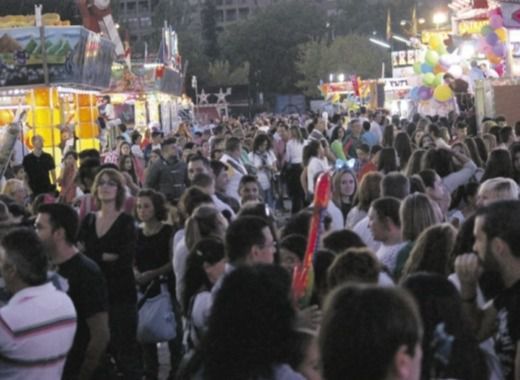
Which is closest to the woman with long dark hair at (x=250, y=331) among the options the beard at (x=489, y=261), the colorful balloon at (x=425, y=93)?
the beard at (x=489, y=261)

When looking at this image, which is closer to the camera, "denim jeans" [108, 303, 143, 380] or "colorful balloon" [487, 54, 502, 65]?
"denim jeans" [108, 303, 143, 380]

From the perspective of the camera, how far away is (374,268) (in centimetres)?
522

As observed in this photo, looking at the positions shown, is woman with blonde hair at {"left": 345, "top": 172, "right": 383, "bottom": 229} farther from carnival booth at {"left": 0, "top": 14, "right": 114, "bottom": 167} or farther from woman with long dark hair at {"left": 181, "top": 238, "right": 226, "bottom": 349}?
carnival booth at {"left": 0, "top": 14, "right": 114, "bottom": 167}

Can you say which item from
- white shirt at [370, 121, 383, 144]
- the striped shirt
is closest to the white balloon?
white shirt at [370, 121, 383, 144]

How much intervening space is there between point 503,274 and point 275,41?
102m

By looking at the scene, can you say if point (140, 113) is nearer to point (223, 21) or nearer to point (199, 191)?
point (199, 191)

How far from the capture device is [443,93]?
1048 inches

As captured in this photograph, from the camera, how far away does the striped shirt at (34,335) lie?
4.98 meters

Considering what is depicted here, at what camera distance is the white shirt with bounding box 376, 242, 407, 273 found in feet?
22.4

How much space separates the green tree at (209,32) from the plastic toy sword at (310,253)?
4275 inches

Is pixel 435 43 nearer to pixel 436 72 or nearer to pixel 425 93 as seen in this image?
Result: pixel 425 93

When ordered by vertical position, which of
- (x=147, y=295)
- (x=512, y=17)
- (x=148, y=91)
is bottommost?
(x=147, y=295)

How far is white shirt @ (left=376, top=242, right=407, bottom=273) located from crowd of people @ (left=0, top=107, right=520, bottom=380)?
20 millimetres

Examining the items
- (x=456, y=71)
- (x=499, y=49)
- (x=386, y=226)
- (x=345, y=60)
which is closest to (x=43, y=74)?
(x=456, y=71)
